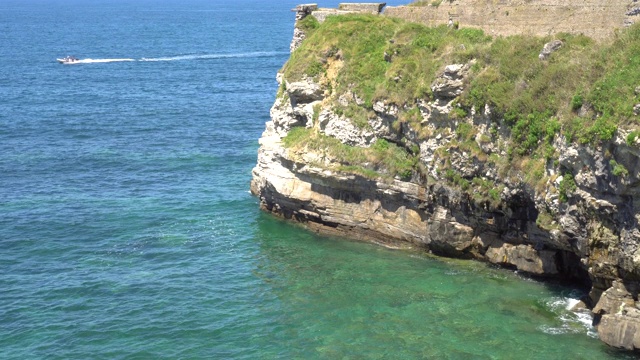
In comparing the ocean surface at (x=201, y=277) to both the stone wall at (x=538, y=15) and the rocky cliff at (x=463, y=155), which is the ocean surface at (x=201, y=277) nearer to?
the rocky cliff at (x=463, y=155)

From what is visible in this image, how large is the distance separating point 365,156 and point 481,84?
8.25 metres

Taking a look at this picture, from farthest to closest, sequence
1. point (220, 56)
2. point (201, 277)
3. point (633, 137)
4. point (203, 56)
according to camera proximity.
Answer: point (220, 56)
point (203, 56)
point (201, 277)
point (633, 137)

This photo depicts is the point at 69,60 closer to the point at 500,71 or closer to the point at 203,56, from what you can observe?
the point at 203,56

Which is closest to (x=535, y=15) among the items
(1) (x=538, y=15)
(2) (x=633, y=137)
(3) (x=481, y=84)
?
(1) (x=538, y=15)

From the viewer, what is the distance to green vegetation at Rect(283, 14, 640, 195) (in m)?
37.5

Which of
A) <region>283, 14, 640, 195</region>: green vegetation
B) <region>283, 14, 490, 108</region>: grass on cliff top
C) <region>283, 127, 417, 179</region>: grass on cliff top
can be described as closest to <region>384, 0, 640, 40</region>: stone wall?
<region>283, 14, 640, 195</region>: green vegetation

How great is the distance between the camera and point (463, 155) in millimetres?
44969

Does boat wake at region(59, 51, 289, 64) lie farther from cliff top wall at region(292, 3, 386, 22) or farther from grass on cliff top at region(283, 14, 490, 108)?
grass on cliff top at region(283, 14, 490, 108)

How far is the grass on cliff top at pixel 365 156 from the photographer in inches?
1889

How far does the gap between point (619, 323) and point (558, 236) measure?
17.1ft

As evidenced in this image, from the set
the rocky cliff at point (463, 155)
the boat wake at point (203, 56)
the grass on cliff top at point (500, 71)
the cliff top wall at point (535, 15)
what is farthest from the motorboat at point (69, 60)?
the cliff top wall at point (535, 15)

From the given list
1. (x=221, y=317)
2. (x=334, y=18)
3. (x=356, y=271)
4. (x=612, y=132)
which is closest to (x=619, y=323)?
(x=612, y=132)

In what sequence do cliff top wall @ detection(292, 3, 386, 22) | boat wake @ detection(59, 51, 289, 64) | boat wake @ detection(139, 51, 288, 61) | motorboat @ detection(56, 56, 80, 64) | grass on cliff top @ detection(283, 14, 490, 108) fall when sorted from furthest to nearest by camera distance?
boat wake @ detection(139, 51, 288, 61) < boat wake @ detection(59, 51, 289, 64) < motorboat @ detection(56, 56, 80, 64) < cliff top wall @ detection(292, 3, 386, 22) < grass on cliff top @ detection(283, 14, 490, 108)

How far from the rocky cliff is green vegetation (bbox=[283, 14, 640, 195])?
77mm
